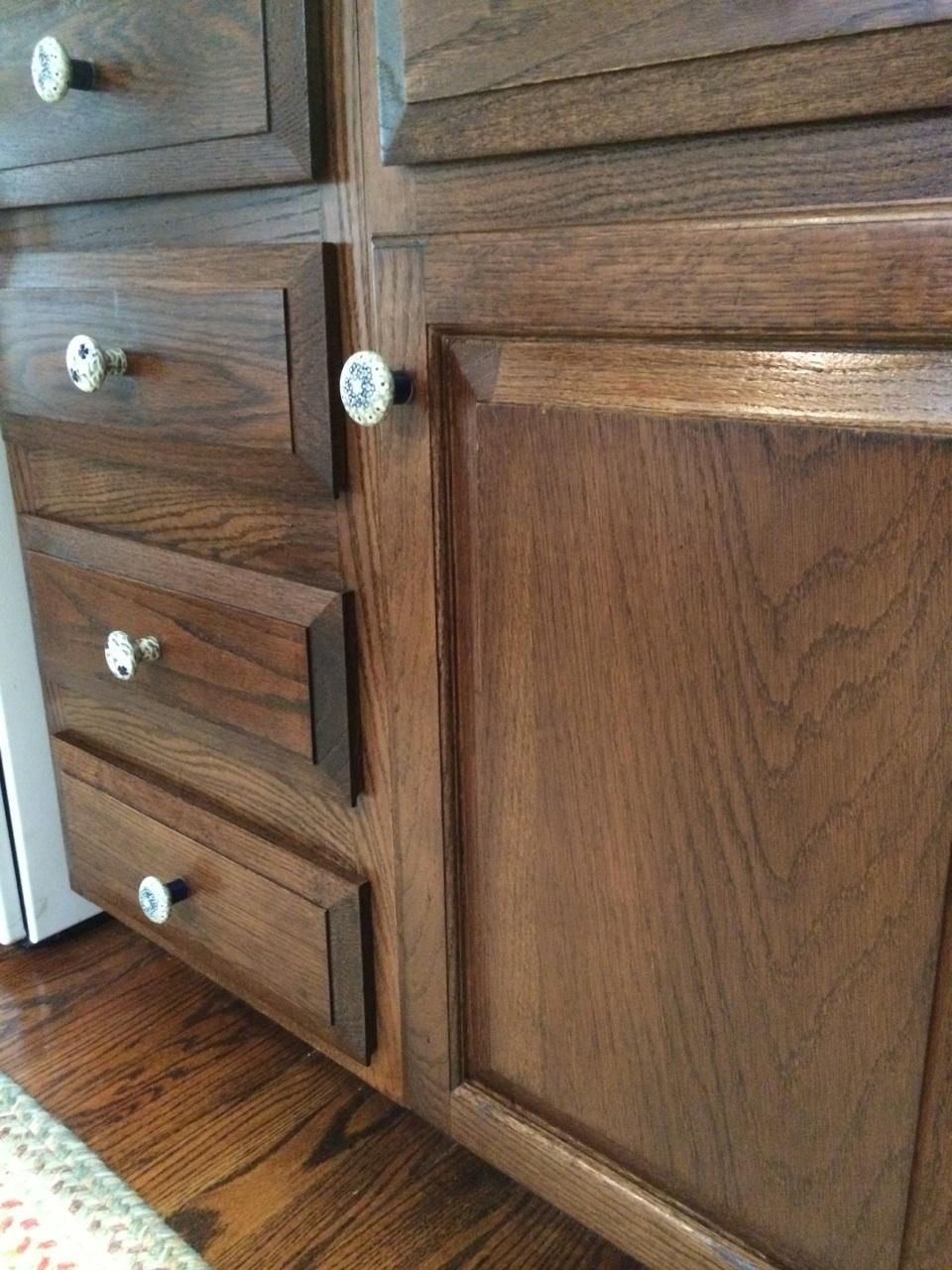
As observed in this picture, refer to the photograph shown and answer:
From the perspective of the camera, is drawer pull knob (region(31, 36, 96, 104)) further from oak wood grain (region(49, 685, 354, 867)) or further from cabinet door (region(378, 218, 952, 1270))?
oak wood grain (region(49, 685, 354, 867))

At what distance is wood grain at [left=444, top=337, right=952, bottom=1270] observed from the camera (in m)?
0.44

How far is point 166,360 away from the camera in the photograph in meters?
0.66

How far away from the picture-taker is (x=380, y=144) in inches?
20.7

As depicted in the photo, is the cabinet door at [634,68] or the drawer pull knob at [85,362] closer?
the cabinet door at [634,68]

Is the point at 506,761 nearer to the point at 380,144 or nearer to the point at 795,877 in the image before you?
the point at 795,877

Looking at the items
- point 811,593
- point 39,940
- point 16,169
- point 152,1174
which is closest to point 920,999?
point 811,593

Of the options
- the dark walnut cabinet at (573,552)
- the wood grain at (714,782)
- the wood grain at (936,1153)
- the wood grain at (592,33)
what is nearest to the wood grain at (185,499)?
the dark walnut cabinet at (573,552)

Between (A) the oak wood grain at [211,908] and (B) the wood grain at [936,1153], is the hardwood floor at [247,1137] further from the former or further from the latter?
(B) the wood grain at [936,1153]

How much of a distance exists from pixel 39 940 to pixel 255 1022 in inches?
9.9

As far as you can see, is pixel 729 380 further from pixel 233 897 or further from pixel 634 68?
pixel 233 897

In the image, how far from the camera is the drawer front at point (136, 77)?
22.4 inches

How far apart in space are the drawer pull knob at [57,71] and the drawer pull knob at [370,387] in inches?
10.3

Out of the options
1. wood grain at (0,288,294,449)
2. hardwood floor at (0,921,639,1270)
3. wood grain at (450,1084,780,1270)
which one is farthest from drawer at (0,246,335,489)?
hardwood floor at (0,921,639,1270)

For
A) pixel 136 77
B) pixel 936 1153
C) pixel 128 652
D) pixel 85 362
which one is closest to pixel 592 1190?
pixel 936 1153
